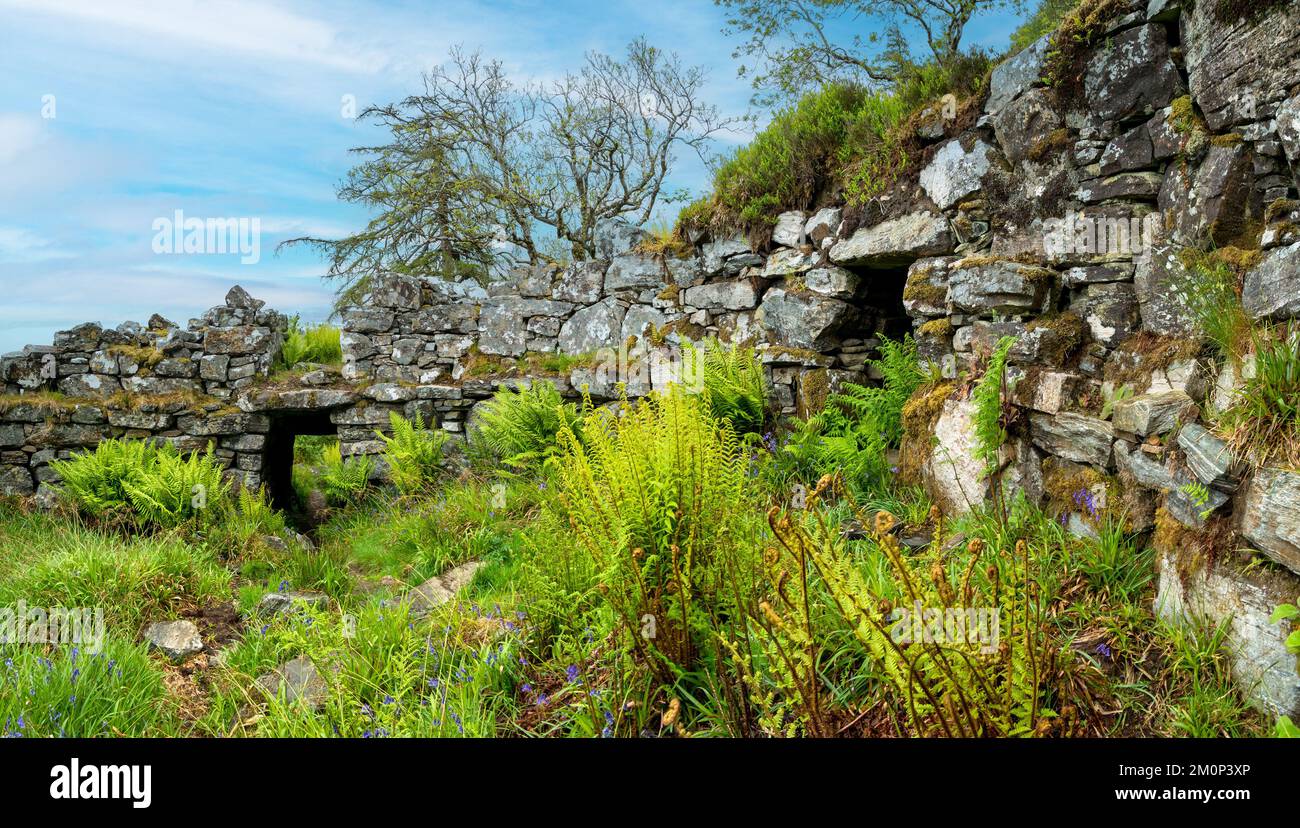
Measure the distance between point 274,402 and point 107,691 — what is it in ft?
17.5

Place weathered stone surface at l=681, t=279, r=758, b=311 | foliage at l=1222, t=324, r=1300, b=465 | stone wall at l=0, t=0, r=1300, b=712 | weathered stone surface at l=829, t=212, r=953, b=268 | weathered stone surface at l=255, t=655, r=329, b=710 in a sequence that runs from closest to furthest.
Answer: foliage at l=1222, t=324, r=1300, b=465, stone wall at l=0, t=0, r=1300, b=712, weathered stone surface at l=255, t=655, r=329, b=710, weathered stone surface at l=829, t=212, r=953, b=268, weathered stone surface at l=681, t=279, r=758, b=311

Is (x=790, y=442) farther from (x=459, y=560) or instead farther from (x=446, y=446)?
(x=446, y=446)

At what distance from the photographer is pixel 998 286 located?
17.8 feet

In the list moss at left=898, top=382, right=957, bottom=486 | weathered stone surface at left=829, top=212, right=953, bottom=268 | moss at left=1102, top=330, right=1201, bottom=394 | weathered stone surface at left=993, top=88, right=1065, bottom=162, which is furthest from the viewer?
weathered stone surface at left=829, top=212, right=953, bottom=268

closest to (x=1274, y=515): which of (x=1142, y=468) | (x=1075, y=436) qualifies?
(x=1142, y=468)

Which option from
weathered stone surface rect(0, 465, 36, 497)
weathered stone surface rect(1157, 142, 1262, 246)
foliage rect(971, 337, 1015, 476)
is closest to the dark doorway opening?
weathered stone surface rect(0, 465, 36, 497)

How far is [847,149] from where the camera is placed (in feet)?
23.8

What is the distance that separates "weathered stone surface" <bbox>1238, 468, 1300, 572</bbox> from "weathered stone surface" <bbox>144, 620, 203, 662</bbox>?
6138 mm

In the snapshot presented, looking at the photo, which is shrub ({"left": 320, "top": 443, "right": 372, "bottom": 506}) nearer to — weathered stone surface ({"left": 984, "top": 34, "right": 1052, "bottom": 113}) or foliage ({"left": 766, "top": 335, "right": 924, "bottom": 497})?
foliage ({"left": 766, "top": 335, "right": 924, "bottom": 497})

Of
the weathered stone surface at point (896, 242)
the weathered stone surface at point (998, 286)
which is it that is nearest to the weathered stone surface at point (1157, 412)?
the weathered stone surface at point (998, 286)

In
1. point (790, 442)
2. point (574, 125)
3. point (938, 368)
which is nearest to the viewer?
point (938, 368)

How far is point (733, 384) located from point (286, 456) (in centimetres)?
655

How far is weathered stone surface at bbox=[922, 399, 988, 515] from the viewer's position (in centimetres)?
526
